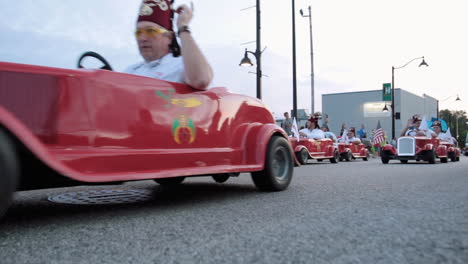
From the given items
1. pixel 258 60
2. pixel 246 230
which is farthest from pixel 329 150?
pixel 246 230

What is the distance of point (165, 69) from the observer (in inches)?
144

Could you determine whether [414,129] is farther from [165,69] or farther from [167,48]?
[165,69]

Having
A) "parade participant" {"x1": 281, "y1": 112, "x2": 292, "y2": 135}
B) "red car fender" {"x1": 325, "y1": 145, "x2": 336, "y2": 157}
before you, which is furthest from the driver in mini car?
"parade participant" {"x1": 281, "y1": 112, "x2": 292, "y2": 135}

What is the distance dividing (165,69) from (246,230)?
1.80m

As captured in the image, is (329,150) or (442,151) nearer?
(442,151)

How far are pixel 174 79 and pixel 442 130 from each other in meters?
15.8

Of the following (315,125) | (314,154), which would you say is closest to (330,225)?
(314,154)

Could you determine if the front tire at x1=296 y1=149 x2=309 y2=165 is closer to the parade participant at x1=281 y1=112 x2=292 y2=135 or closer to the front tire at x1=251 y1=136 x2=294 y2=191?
the parade participant at x1=281 y1=112 x2=292 y2=135

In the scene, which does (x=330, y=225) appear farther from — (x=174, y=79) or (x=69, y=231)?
(x=174, y=79)

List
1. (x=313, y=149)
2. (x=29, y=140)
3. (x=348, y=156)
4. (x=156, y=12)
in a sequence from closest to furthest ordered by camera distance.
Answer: (x=29, y=140)
(x=156, y=12)
(x=313, y=149)
(x=348, y=156)

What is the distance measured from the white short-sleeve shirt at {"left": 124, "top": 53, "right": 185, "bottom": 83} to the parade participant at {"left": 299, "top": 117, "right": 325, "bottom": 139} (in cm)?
1036

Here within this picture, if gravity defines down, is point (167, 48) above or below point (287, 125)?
above

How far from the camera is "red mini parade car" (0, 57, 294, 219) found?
2.35m

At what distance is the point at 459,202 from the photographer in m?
3.44
